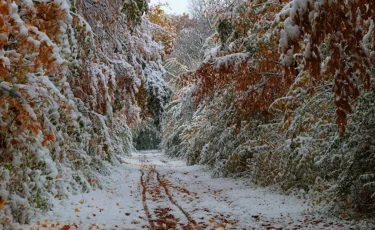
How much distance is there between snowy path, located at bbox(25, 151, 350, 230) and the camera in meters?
7.01

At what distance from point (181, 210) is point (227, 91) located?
6.02m

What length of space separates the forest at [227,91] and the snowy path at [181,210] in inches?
17.1

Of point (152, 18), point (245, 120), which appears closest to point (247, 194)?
point (245, 120)

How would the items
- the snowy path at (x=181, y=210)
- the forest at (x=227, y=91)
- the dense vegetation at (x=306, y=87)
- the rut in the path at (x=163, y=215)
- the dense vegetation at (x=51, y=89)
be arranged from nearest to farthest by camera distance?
the dense vegetation at (x=306, y=87) → the forest at (x=227, y=91) → the dense vegetation at (x=51, y=89) → the rut in the path at (x=163, y=215) → the snowy path at (x=181, y=210)

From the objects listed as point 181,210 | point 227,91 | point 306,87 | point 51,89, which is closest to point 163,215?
point 181,210

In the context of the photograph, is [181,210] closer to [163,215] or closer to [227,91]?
[163,215]

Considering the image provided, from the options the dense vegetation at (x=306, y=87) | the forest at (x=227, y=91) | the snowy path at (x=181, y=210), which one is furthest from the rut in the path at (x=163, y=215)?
the dense vegetation at (x=306, y=87)

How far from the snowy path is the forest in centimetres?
44

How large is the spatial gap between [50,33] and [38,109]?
1.09 metres

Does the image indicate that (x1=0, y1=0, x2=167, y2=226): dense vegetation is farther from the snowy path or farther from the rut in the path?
the rut in the path

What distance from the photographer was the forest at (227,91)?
3707 mm

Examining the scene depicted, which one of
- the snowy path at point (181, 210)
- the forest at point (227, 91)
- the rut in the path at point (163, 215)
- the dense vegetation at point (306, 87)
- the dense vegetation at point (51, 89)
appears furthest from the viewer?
the snowy path at point (181, 210)

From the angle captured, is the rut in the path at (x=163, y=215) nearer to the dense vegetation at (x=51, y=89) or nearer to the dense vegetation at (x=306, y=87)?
the dense vegetation at (x=51, y=89)

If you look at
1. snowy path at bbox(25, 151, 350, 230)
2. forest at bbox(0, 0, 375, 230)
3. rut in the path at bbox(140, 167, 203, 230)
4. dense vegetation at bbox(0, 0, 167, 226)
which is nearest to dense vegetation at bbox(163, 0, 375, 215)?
forest at bbox(0, 0, 375, 230)
